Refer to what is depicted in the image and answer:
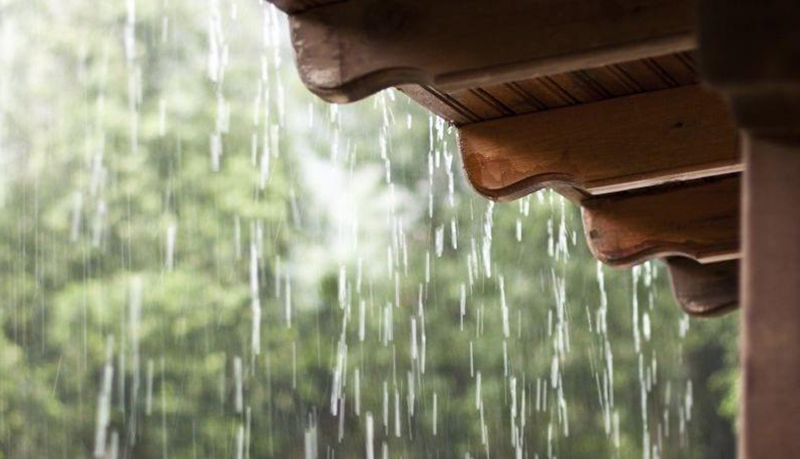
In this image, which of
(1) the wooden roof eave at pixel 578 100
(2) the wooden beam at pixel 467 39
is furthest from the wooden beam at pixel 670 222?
(2) the wooden beam at pixel 467 39

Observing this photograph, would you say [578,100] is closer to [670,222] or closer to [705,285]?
[670,222]

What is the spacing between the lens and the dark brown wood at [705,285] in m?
4.47

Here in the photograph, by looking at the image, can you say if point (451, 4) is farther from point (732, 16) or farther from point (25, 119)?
point (25, 119)

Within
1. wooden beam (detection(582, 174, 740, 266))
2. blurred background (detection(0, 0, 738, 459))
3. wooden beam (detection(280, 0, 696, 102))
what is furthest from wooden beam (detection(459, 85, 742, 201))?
blurred background (detection(0, 0, 738, 459))

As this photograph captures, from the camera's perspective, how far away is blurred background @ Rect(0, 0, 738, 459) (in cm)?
1627

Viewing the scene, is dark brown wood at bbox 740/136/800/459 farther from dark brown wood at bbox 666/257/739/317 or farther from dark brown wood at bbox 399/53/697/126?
dark brown wood at bbox 666/257/739/317

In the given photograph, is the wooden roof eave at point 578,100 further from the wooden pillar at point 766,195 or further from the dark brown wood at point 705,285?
the wooden pillar at point 766,195

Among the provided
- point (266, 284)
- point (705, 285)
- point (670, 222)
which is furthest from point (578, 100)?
point (266, 284)

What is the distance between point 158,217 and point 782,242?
1507cm

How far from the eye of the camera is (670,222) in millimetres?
4047

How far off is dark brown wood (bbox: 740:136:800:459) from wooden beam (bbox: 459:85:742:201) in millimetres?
1368

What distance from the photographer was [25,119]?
56.7 ft

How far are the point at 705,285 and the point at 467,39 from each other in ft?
6.70

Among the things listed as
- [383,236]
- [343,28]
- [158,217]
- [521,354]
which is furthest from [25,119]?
[343,28]
